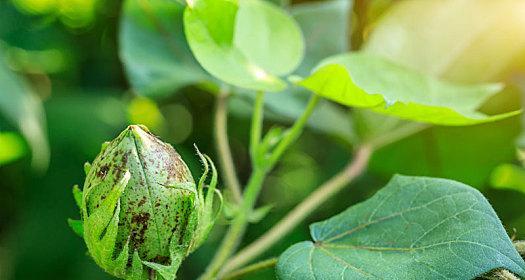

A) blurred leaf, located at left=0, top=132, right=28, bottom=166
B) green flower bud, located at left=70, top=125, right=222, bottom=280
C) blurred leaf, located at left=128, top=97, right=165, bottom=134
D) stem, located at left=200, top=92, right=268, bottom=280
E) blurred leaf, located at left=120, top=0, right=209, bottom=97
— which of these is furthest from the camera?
blurred leaf, located at left=128, top=97, right=165, bottom=134

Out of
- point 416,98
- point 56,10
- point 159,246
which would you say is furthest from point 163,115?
point 159,246

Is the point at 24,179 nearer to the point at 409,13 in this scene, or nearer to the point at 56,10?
the point at 56,10

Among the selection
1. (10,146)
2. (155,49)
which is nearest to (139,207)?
(155,49)

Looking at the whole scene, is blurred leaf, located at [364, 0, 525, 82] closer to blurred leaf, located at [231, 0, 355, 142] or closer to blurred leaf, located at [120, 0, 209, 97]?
blurred leaf, located at [231, 0, 355, 142]

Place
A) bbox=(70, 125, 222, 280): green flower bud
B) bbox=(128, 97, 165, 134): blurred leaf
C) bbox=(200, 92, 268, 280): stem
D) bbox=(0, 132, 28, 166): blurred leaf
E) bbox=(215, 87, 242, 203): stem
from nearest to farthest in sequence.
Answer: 1. bbox=(70, 125, 222, 280): green flower bud
2. bbox=(200, 92, 268, 280): stem
3. bbox=(215, 87, 242, 203): stem
4. bbox=(0, 132, 28, 166): blurred leaf
5. bbox=(128, 97, 165, 134): blurred leaf

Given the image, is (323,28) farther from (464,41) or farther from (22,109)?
(22,109)

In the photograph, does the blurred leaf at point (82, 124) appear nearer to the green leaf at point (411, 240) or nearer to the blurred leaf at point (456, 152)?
the blurred leaf at point (456, 152)

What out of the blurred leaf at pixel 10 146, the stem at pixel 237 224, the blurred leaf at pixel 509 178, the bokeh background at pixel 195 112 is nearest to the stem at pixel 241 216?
the stem at pixel 237 224

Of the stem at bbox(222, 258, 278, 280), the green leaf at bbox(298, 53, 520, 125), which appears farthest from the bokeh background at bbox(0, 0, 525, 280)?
the stem at bbox(222, 258, 278, 280)
